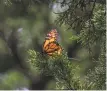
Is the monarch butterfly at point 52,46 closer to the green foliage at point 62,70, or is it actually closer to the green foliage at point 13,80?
the green foliage at point 62,70

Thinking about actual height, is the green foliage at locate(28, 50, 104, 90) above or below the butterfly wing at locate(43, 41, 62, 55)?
below

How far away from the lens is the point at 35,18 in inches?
130

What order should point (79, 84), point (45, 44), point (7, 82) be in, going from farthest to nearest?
1. point (7, 82)
2. point (45, 44)
3. point (79, 84)

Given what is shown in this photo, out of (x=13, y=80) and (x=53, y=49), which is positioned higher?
(x=53, y=49)

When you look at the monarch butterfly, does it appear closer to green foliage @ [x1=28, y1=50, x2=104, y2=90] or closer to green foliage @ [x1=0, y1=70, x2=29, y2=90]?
green foliage @ [x1=28, y1=50, x2=104, y2=90]

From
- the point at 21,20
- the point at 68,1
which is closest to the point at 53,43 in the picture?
the point at 68,1

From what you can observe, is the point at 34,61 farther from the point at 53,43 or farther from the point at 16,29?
the point at 16,29

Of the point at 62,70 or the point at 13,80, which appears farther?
the point at 13,80

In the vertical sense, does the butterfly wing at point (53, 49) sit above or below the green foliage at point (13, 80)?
above

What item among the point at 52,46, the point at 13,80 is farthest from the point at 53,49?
the point at 13,80

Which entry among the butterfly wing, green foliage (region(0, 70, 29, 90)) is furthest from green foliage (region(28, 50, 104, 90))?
green foliage (region(0, 70, 29, 90))

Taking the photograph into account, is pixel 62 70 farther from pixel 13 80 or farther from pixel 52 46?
pixel 13 80

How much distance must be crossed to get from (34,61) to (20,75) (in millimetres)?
2396

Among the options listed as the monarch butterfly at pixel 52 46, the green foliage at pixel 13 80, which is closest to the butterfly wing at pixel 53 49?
the monarch butterfly at pixel 52 46
